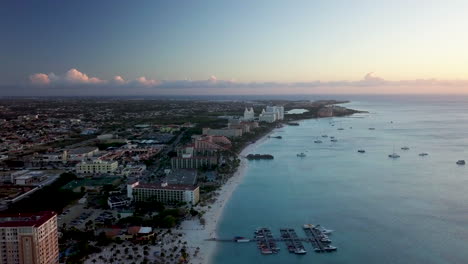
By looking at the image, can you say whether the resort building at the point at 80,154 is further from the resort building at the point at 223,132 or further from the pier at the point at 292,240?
the pier at the point at 292,240

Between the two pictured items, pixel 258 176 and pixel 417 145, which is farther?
pixel 417 145

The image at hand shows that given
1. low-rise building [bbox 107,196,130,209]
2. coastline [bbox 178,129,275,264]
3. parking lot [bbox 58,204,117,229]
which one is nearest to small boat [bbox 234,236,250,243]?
coastline [bbox 178,129,275,264]

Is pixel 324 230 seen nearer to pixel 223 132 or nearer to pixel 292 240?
pixel 292 240

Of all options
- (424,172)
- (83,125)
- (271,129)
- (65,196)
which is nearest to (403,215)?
(424,172)

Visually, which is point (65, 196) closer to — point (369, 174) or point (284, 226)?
point (284, 226)

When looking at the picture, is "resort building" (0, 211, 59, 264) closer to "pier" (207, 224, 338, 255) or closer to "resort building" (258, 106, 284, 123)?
"pier" (207, 224, 338, 255)
